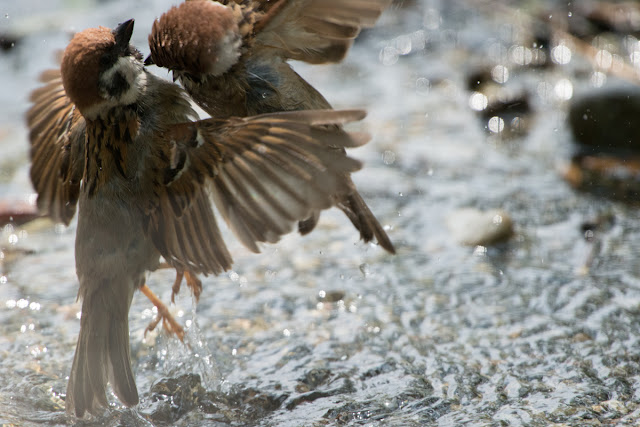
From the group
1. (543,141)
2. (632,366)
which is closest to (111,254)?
(632,366)

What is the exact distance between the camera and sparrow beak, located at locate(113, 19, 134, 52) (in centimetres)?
315

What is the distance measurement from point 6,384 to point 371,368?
59.8 inches

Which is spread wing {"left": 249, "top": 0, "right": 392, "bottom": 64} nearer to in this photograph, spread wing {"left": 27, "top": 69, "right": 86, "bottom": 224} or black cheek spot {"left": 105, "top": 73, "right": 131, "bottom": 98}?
black cheek spot {"left": 105, "top": 73, "right": 131, "bottom": 98}

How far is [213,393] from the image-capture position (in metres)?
3.49

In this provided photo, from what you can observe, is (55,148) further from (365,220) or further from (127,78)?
(365,220)

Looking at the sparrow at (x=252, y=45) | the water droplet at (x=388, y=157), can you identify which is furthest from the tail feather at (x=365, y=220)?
the water droplet at (x=388, y=157)

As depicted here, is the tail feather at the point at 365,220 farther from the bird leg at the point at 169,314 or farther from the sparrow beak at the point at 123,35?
the sparrow beak at the point at 123,35

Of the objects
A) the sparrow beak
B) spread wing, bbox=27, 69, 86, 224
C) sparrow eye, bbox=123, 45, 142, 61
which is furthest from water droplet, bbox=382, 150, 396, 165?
the sparrow beak

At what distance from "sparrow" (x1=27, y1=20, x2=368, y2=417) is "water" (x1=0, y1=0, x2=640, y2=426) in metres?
0.42

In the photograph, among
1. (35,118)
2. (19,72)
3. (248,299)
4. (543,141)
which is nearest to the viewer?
(35,118)

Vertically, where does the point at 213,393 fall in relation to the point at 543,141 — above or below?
below

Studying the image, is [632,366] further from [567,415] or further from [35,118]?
[35,118]

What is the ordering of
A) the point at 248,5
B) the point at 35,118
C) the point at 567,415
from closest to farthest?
1. the point at 567,415
2. the point at 248,5
3. the point at 35,118

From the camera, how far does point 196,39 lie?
10.4 feet
